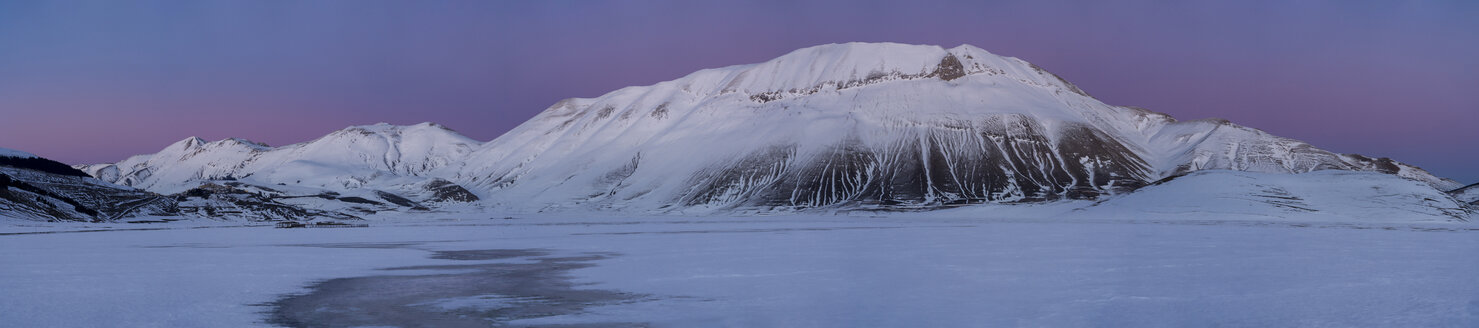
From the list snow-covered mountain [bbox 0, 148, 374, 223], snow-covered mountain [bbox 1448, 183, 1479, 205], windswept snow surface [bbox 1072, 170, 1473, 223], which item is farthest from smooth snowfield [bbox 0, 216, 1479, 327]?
snow-covered mountain [bbox 1448, 183, 1479, 205]

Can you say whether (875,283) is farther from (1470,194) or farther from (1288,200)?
(1470,194)

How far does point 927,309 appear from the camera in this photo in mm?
23812

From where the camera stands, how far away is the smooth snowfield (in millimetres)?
22391

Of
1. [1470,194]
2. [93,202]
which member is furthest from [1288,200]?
[93,202]

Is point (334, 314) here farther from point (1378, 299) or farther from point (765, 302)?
point (1378, 299)

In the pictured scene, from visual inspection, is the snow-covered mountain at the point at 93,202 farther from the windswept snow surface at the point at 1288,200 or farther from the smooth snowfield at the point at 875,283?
the windswept snow surface at the point at 1288,200

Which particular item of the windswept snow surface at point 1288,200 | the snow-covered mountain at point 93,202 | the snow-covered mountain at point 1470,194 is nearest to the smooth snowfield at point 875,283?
the windswept snow surface at point 1288,200

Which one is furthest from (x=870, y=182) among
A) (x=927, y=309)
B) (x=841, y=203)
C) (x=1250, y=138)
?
(x=927, y=309)

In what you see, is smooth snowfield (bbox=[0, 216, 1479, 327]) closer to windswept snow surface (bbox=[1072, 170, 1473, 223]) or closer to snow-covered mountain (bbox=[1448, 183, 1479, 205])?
windswept snow surface (bbox=[1072, 170, 1473, 223])

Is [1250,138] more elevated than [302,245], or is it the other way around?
[1250,138]

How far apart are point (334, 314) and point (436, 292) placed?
16.9 ft

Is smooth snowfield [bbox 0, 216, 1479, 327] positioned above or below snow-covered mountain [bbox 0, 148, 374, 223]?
below

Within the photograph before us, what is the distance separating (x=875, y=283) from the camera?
30.1 meters

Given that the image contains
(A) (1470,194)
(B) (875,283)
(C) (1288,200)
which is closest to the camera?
(B) (875,283)
